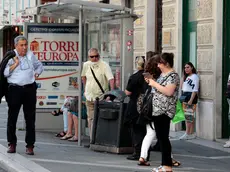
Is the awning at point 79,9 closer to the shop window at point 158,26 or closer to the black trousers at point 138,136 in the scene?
the black trousers at point 138,136

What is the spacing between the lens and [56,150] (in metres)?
12.1

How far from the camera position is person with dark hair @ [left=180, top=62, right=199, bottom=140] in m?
14.3

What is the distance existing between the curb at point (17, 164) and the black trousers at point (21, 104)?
0.35 meters

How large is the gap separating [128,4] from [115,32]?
208 inches

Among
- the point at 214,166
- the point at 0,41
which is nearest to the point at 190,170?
the point at 214,166

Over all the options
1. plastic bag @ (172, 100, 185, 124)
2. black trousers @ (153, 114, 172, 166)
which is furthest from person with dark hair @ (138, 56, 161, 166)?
plastic bag @ (172, 100, 185, 124)

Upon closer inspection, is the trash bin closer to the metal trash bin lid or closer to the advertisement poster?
the metal trash bin lid

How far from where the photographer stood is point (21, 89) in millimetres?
11055

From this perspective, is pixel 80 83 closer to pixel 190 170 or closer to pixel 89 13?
pixel 89 13

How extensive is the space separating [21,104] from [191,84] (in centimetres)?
442

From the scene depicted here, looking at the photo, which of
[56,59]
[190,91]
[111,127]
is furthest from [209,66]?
[111,127]

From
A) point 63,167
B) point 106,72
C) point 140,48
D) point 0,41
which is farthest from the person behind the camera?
point 0,41

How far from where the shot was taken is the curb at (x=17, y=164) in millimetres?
9727

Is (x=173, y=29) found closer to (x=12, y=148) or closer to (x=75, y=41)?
(x=75, y=41)
